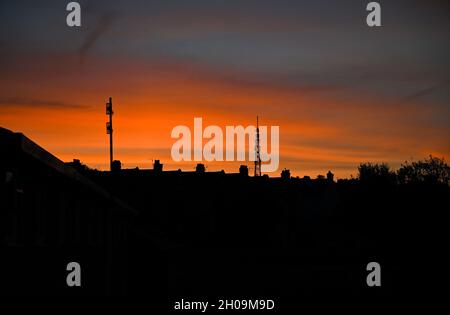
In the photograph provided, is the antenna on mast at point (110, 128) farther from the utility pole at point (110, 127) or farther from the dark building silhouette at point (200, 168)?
the dark building silhouette at point (200, 168)

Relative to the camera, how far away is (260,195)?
60625 mm

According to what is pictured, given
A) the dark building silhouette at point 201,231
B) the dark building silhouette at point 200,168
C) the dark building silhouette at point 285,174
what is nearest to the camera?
the dark building silhouette at point 201,231

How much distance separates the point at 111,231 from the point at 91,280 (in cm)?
605

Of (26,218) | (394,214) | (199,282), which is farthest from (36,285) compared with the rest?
(394,214)

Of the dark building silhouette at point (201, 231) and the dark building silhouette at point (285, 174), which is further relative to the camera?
the dark building silhouette at point (285, 174)

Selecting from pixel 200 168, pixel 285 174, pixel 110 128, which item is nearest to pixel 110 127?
pixel 110 128

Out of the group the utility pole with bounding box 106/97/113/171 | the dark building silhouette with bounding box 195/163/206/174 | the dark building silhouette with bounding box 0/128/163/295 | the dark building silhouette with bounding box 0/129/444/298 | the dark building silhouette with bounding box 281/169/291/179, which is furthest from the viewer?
the dark building silhouette with bounding box 281/169/291/179

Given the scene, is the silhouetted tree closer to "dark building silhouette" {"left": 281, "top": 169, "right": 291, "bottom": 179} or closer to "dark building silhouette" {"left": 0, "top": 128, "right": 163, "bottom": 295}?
"dark building silhouette" {"left": 281, "top": 169, "right": 291, "bottom": 179}

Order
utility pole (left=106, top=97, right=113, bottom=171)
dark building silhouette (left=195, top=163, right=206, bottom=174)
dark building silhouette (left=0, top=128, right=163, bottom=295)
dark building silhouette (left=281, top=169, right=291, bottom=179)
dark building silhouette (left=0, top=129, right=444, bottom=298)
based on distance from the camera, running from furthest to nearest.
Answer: dark building silhouette (left=281, top=169, right=291, bottom=179)
dark building silhouette (left=195, top=163, right=206, bottom=174)
utility pole (left=106, top=97, right=113, bottom=171)
dark building silhouette (left=0, top=129, right=444, bottom=298)
dark building silhouette (left=0, top=128, right=163, bottom=295)

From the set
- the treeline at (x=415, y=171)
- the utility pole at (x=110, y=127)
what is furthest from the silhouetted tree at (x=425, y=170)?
the utility pole at (x=110, y=127)

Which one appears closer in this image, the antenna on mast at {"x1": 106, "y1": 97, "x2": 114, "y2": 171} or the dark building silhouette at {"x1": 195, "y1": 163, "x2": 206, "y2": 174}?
the antenna on mast at {"x1": 106, "y1": 97, "x2": 114, "y2": 171}

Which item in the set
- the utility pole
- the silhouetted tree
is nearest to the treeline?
the silhouetted tree

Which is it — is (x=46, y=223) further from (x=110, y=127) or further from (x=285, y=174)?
(x=285, y=174)
